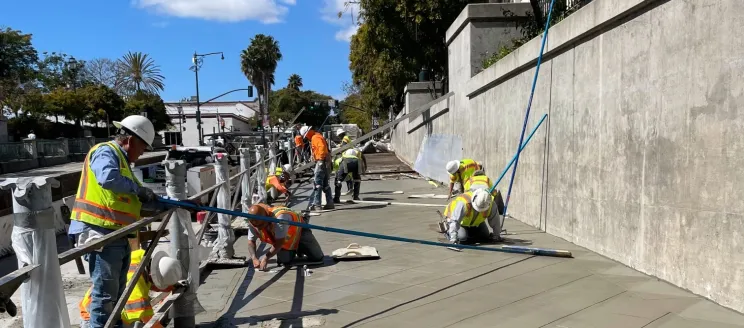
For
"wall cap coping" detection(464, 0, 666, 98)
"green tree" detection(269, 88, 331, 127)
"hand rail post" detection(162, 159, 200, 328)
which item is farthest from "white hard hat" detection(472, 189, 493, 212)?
"green tree" detection(269, 88, 331, 127)

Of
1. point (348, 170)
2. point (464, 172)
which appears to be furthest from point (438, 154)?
point (464, 172)

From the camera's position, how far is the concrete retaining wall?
3.88 meters

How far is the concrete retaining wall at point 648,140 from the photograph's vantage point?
12.7 feet

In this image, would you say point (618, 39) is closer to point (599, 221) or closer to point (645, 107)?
point (645, 107)

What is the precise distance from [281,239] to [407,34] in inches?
544

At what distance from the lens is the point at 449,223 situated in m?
6.61

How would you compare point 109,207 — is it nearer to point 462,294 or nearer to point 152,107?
point 462,294

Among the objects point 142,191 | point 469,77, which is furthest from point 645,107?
point 469,77

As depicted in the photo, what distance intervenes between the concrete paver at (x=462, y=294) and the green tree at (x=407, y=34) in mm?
11399

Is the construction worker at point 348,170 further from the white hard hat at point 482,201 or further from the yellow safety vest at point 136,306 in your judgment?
the yellow safety vest at point 136,306

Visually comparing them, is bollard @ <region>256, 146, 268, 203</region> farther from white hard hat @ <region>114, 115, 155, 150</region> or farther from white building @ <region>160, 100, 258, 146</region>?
white building @ <region>160, 100, 258, 146</region>

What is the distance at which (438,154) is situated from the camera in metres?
14.3

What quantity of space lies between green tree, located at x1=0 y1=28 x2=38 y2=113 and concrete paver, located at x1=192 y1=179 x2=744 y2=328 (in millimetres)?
36445

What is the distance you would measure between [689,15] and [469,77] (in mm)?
7110
